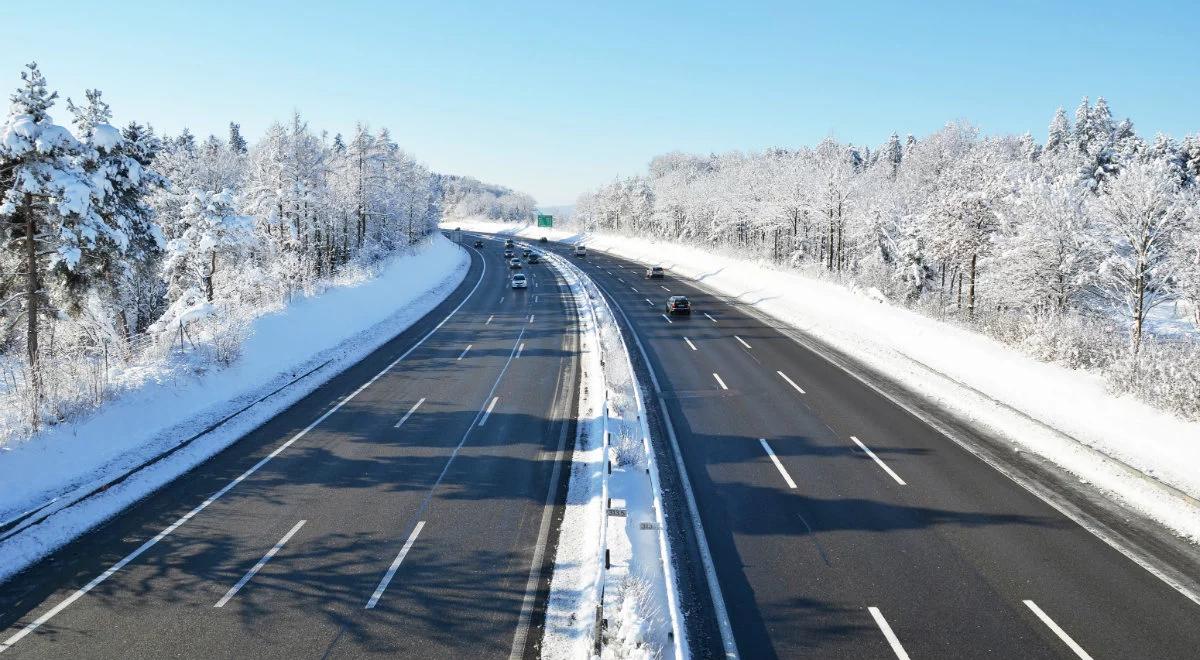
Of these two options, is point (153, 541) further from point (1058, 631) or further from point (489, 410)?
point (1058, 631)

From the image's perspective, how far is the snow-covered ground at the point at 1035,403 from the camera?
12.0 metres

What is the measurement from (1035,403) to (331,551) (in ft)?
60.0

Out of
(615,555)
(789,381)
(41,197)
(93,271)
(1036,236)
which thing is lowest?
(615,555)

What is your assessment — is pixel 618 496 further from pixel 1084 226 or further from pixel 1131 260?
pixel 1084 226

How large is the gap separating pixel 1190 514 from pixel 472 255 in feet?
265

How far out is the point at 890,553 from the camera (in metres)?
9.68

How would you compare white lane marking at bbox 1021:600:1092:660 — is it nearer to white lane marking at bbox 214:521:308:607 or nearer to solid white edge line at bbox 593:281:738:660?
solid white edge line at bbox 593:281:738:660

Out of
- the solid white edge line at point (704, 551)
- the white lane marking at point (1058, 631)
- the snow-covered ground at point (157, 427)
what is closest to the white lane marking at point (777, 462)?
A: the solid white edge line at point (704, 551)

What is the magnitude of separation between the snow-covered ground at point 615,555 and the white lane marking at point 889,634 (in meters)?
2.64

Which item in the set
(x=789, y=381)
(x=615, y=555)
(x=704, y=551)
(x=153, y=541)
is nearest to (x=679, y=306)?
(x=789, y=381)

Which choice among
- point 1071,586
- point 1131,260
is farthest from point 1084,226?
point 1071,586

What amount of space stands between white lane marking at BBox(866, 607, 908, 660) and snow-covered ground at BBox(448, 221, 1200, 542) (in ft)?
21.0

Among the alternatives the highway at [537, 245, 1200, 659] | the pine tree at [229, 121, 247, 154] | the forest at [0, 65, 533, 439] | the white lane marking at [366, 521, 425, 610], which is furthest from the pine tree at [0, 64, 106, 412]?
the pine tree at [229, 121, 247, 154]

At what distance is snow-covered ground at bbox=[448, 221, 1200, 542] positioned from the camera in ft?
39.2
